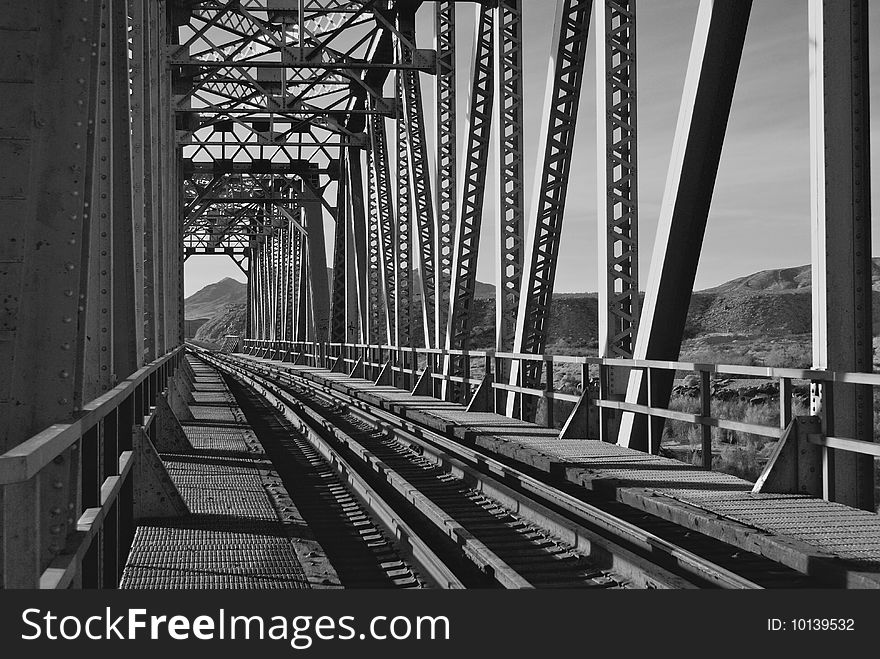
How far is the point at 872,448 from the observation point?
673cm

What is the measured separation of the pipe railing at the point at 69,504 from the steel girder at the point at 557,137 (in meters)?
7.95

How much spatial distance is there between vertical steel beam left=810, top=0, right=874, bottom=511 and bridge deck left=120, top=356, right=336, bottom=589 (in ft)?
13.0

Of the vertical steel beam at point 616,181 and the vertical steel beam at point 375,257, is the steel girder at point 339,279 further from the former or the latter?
the vertical steel beam at point 616,181

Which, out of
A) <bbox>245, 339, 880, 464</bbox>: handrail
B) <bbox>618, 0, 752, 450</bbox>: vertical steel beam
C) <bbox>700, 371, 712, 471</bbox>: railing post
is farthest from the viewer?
<bbox>618, 0, 752, 450</bbox>: vertical steel beam

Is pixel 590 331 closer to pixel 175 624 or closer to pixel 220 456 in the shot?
pixel 220 456

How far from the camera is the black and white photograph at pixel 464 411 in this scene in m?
4.38

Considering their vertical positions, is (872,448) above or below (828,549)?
above

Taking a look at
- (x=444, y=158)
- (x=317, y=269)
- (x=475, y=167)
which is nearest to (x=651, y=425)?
(x=475, y=167)

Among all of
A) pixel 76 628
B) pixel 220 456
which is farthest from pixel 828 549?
pixel 220 456

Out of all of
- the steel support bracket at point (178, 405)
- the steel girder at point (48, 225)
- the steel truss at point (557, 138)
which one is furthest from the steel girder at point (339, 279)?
the steel girder at point (48, 225)

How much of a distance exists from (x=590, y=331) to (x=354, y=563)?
7032 centimetres

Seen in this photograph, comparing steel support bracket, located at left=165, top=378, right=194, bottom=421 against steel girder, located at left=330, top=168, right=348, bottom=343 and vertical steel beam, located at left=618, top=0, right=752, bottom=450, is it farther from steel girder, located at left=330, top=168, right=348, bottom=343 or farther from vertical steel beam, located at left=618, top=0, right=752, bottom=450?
steel girder, located at left=330, top=168, right=348, bottom=343

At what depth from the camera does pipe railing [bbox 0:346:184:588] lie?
3.40m

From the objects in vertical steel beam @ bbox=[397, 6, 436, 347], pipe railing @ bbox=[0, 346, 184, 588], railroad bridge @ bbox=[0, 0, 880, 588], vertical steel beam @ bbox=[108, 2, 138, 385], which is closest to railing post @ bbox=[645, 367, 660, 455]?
railroad bridge @ bbox=[0, 0, 880, 588]
